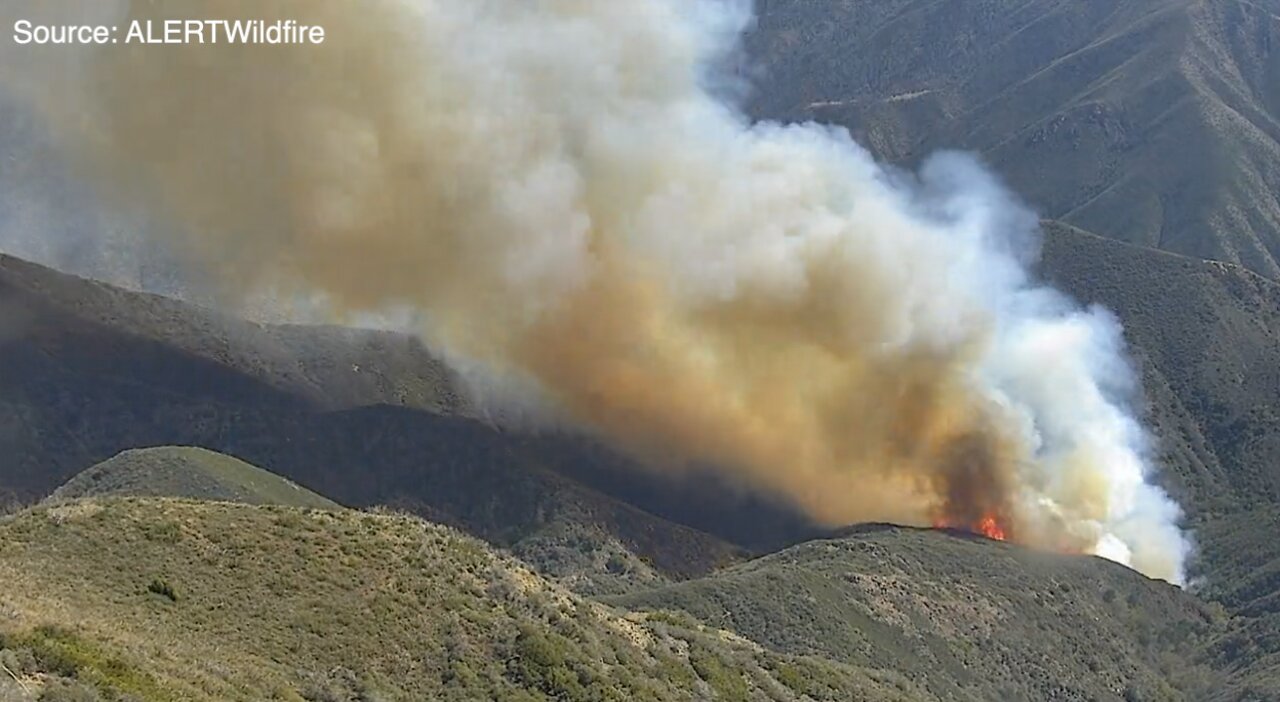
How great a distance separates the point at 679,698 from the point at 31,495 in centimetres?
8406

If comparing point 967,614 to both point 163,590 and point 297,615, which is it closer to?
point 297,615

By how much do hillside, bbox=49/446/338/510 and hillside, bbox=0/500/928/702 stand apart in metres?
45.6

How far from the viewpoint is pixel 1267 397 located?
164625 mm

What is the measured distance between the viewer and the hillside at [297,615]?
32.1 metres

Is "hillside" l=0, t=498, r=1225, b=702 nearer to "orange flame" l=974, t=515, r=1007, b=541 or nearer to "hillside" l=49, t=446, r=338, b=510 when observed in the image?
"hillside" l=49, t=446, r=338, b=510

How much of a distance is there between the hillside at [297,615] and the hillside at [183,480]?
45577 millimetres

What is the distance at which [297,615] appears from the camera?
131ft

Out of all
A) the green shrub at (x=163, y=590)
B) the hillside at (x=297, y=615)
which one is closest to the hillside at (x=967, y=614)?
the hillside at (x=297, y=615)

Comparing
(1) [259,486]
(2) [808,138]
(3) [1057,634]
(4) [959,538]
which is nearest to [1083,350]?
(2) [808,138]

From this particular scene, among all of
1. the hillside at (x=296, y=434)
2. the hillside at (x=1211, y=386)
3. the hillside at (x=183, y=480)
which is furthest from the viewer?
the hillside at (x=1211, y=386)

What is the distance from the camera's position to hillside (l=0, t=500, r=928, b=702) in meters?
32.1

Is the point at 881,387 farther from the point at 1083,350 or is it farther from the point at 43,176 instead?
the point at 43,176

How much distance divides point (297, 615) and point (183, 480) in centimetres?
6044

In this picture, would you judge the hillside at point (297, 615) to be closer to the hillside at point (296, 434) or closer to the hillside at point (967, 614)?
the hillside at point (967, 614)
